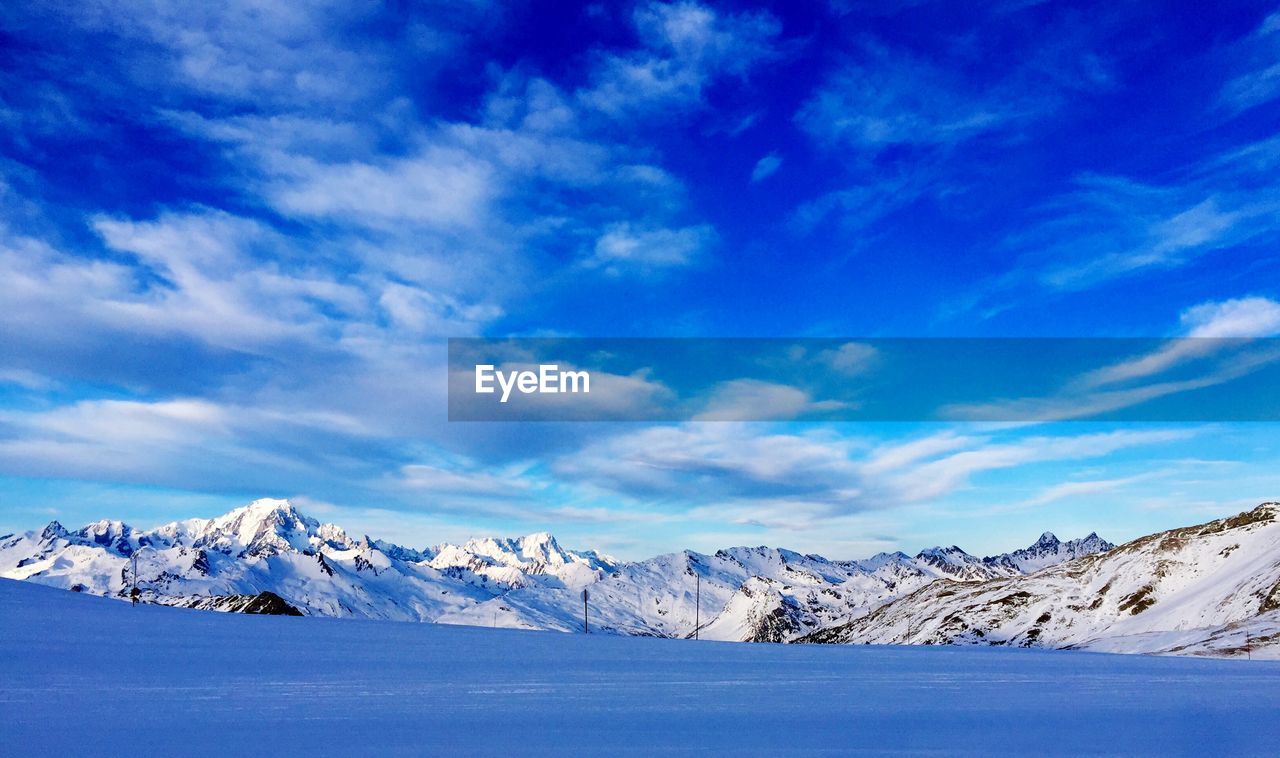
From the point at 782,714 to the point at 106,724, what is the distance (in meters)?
10.4

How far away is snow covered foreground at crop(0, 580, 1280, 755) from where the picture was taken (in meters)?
11.1

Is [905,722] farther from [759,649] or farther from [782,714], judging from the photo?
[759,649]

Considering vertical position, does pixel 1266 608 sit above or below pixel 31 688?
below

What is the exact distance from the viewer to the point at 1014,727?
12.8 metres

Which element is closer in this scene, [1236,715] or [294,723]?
[294,723]

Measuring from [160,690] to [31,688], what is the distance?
6.63ft

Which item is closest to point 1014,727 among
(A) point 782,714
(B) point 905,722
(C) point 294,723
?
(B) point 905,722

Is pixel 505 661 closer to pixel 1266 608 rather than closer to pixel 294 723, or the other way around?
pixel 294 723

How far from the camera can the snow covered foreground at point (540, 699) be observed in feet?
36.3

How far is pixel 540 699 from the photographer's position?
14773 mm

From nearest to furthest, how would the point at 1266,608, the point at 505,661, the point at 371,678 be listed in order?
the point at 371,678 → the point at 505,661 → the point at 1266,608

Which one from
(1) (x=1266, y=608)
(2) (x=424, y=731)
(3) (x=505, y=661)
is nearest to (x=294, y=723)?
(2) (x=424, y=731)

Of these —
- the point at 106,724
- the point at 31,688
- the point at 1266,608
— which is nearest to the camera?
the point at 106,724

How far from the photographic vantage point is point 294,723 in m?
11.8
